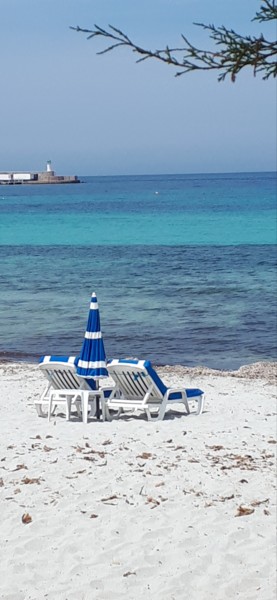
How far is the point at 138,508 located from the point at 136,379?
2.93 m

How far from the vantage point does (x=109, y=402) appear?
11.0 metres

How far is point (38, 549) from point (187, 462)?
2.51 m

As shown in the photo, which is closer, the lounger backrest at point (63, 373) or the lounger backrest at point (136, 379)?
the lounger backrest at point (136, 379)

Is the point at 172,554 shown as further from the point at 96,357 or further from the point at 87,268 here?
the point at 87,268

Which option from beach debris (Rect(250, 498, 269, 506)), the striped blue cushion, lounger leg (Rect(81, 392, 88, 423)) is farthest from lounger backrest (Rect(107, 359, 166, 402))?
beach debris (Rect(250, 498, 269, 506))

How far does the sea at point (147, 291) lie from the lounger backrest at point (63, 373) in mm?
7417

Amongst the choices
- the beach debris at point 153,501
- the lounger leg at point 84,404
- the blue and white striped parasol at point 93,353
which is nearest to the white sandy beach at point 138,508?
the beach debris at point 153,501

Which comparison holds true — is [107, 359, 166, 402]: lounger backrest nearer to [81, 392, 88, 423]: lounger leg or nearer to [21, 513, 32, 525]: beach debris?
[81, 392, 88, 423]: lounger leg

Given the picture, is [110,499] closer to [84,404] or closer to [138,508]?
[138,508]

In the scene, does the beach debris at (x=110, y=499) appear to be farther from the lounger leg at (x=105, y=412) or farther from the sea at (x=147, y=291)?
the sea at (x=147, y=291)

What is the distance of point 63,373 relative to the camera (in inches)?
440

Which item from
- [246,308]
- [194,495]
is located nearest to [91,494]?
[194,495]

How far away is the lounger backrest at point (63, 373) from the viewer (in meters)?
11.0

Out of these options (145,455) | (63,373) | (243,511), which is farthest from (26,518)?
(63,373)
